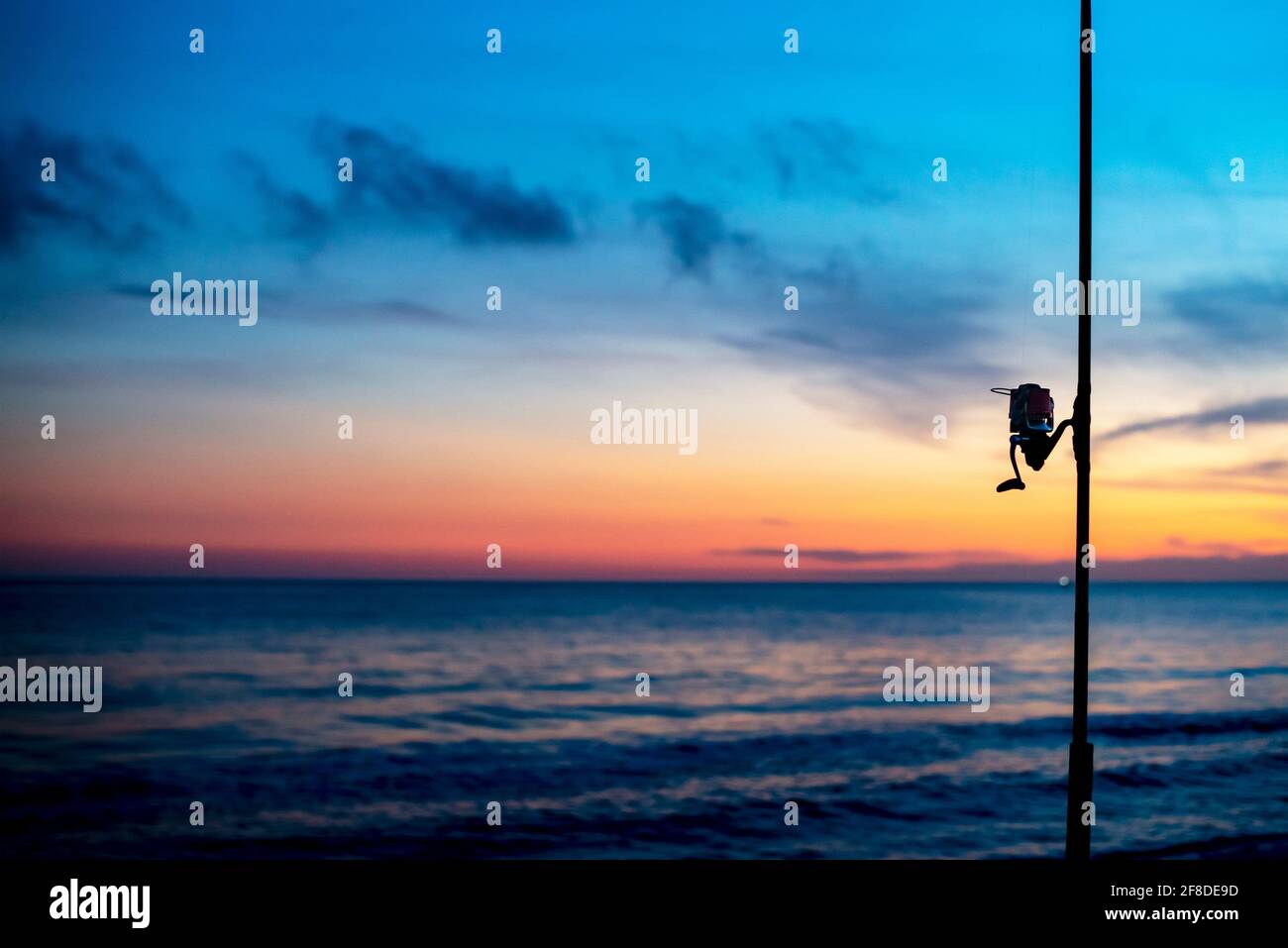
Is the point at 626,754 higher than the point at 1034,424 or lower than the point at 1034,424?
lower

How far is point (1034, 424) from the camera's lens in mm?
8430

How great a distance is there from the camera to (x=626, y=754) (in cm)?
2650

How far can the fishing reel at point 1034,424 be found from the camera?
27.7 ft

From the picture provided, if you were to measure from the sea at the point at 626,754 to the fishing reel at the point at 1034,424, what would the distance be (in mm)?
9695

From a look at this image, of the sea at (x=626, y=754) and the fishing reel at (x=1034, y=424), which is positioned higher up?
the fishing reel at (x=1034, y=424)

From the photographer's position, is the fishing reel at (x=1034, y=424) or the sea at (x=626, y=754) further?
the sea at (x=626, y=754)

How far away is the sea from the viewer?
1859 cm

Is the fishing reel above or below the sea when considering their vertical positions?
above

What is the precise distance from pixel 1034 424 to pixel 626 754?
19.9 meters

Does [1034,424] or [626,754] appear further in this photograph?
[626,754]

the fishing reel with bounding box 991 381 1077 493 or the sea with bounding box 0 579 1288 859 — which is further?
the sea with bounding box 0 579 1288 859

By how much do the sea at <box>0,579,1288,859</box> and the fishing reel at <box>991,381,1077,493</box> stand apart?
969cm
